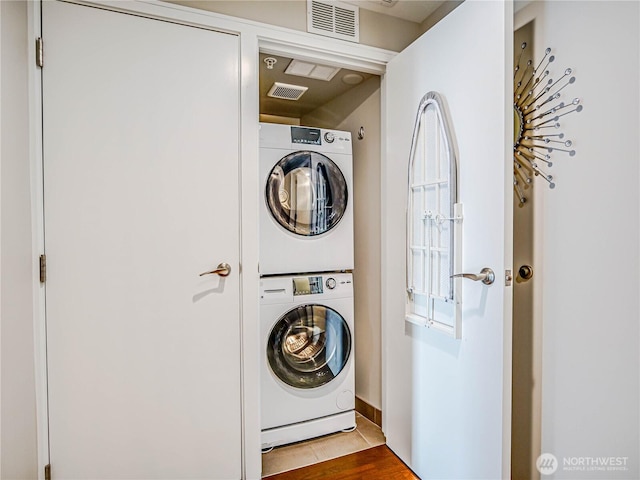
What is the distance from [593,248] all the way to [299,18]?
163 cm

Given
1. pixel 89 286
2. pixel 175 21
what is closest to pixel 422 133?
pixel 175 21

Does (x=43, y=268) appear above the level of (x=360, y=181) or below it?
below

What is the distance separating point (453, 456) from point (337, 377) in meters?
0.83

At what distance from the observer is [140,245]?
1601 mm

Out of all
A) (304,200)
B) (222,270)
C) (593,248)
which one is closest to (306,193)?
(304,200)

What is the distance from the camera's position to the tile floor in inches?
77.5

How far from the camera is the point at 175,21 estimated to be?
5.34ft

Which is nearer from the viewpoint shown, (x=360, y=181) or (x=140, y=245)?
(x=140, y=245)

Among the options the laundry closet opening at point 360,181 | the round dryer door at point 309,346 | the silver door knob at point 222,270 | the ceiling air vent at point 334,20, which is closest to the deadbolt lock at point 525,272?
the laundry closet opening at point 360,181

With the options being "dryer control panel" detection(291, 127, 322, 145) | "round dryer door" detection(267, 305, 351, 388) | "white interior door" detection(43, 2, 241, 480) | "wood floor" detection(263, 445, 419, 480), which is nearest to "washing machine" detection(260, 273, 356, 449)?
"round dryer door" detection(267, 305, 351, 388)

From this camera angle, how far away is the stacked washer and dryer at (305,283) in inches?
82.7

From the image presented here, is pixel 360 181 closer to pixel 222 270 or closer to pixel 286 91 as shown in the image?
pixel 286 91

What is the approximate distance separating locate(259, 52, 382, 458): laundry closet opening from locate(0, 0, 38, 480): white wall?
41.4 inches

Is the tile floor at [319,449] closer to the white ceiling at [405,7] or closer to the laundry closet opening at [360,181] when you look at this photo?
the laundry closet opening at [360,181]
